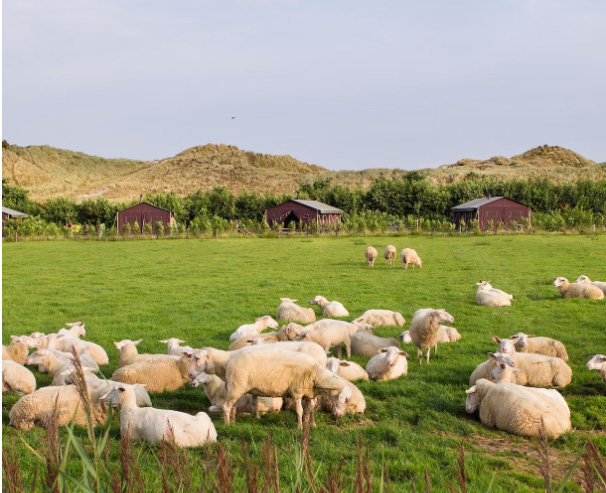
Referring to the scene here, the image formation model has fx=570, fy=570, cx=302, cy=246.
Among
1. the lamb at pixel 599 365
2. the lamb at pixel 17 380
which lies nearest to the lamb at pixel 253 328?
the lamb at pixel 17 380

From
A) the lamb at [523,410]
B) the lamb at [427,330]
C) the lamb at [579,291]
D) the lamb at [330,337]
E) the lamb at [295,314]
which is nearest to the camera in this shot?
the lamb at [523,410]

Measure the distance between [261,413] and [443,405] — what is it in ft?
7.32

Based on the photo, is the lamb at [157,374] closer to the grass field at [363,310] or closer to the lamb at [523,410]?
the grass field at [363,310]

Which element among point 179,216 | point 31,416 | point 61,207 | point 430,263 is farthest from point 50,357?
point 61,207

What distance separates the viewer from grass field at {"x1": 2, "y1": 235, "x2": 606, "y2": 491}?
17.9ft

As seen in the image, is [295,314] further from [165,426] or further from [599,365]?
[165,426]

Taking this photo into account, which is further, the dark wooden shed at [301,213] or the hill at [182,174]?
the hill at [182,174]

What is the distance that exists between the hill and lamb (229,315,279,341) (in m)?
80.6

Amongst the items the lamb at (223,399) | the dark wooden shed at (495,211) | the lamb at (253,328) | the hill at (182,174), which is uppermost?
the hill at (182,174)

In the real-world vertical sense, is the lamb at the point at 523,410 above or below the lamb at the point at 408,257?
below

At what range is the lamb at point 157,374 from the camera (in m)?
7.50

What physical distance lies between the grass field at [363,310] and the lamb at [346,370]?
233 mm

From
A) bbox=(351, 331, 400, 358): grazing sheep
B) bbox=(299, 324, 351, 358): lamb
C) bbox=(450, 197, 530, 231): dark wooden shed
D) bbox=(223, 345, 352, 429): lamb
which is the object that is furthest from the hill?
bbox=(223, 345, 352, 429): lamb

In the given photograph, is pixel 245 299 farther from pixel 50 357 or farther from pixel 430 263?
pixel 430 263
